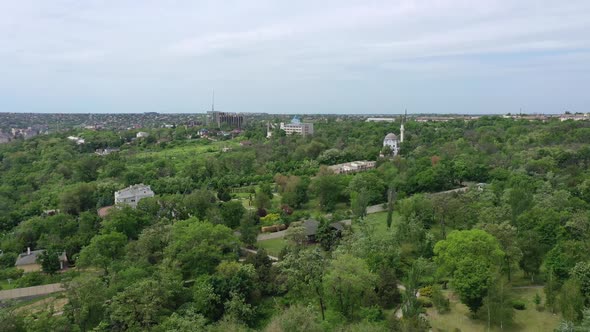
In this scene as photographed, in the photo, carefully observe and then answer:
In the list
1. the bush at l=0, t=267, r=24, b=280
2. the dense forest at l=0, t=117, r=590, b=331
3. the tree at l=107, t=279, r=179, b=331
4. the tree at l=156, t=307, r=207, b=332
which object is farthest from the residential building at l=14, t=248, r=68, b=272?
the tree at l=156, t=307, r=207, b=332

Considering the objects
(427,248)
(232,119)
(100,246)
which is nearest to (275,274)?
(427,248)

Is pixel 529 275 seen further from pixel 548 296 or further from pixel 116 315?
pixel 116 315

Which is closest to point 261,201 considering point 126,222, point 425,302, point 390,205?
point 390,205

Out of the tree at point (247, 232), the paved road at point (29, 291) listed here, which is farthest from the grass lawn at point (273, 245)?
the paved road at point (29, 291)

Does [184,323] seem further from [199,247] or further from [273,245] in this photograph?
[273,245]

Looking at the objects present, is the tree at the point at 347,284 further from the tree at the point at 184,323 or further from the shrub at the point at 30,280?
the shrub at the point at 30,280

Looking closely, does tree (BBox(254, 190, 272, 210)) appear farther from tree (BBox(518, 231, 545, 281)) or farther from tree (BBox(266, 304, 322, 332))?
tree (BBox(266, 304, 322, 332))

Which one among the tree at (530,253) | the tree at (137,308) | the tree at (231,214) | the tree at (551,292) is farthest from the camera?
the tree at (231,214)
